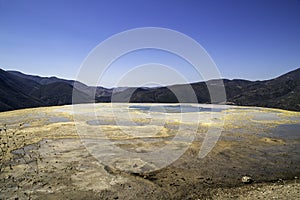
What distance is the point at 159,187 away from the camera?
7.68 m

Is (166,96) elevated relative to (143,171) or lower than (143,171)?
elevated

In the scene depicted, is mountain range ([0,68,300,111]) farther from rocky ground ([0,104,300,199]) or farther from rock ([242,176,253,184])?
rock ([242,176,253,184])

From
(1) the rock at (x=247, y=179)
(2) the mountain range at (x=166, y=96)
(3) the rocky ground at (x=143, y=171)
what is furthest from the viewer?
(2) the mountain range at (x=166, y=96)

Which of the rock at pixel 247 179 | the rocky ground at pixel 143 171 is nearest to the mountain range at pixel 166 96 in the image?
the rocky ground at pixel 143 171

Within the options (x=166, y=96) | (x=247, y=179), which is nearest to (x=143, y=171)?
(x=247, y=179)

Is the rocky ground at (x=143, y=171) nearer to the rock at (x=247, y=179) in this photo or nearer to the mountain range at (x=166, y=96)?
the rock at (x=247, y=179)

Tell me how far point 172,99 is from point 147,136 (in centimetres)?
5670

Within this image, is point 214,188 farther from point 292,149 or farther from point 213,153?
point 292,149

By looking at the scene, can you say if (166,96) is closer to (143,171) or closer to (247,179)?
(143,171)

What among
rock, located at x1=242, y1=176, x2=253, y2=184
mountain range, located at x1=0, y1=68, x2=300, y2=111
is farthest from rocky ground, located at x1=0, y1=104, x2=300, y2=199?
mountain range, located at x1=0, y1=68, x2=300, y2=111

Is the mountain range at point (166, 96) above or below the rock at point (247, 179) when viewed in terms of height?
above

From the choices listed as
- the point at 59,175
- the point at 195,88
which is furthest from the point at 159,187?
the point at 195,88

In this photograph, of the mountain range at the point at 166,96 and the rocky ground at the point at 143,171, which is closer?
the rocky ground at the point at 143,171

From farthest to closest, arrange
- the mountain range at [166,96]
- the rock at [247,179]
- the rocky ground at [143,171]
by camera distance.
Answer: the mountain range at [166,96] → the rock at [247,179] → the rocky ground at [143,171]
